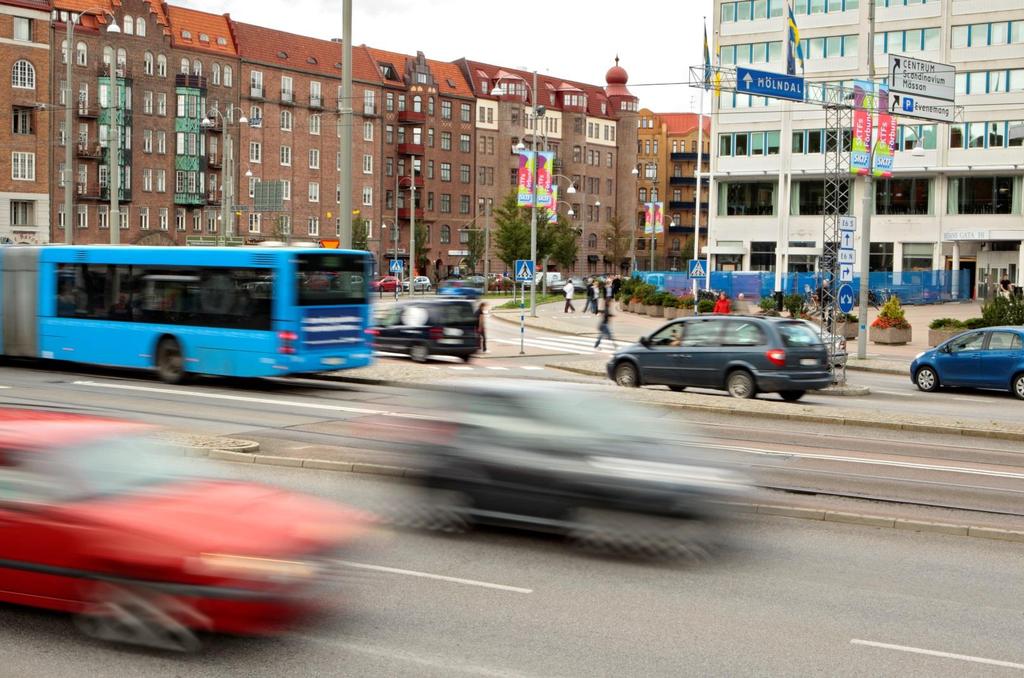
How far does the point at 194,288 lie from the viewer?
21.7 meters

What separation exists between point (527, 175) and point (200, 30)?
50442mm

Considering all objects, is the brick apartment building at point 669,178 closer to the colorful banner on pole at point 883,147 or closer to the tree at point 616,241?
the tree at point 616,241

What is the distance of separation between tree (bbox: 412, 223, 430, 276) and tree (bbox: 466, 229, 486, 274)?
3905 mm

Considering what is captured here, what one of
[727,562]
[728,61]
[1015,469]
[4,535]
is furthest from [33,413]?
[728,61]

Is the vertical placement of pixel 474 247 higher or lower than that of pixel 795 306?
higher

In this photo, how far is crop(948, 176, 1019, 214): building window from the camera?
6800 centimetres

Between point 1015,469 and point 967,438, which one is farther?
point 967,438

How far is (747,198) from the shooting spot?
253 feet

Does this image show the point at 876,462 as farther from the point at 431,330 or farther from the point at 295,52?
A: the point at 295,52

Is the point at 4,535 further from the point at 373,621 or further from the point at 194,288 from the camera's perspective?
the point at 194,288

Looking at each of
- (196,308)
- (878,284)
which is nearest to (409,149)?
(878,284)

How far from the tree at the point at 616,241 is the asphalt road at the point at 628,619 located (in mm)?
113183

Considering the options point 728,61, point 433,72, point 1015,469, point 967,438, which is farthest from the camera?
point 433,72

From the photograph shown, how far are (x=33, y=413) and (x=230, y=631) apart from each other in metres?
2.41
